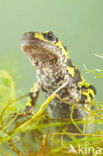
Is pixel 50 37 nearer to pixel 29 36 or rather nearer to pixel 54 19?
pixel 29 36

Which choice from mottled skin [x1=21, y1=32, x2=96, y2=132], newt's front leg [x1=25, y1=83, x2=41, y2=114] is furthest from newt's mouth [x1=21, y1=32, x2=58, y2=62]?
newt's front leg [x1=25, y1=83, x2=41, y2=114]

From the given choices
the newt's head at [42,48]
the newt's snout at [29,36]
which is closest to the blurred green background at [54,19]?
the newt's head at [42,48]

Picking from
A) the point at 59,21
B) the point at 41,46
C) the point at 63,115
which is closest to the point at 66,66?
the point at 41,46

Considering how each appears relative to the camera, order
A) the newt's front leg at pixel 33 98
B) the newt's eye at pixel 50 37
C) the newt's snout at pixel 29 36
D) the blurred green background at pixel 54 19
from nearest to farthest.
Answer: the newt's snout at pixel 29 36
the newt's eye at pixel 50 37
the newt's front leg at pixel 33 98
the blurred green background at pixel 54 19

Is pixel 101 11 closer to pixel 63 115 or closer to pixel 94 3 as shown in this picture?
pixel 94 3

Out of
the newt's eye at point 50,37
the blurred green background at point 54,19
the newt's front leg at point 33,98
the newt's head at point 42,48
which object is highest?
the blurred green background at point 54,19

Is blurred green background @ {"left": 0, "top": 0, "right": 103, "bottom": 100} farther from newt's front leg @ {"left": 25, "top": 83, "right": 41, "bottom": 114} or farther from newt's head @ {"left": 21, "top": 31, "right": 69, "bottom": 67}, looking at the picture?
newt's head @ {"left": 21, "top": 31, "right": 69, "bottom": 67}

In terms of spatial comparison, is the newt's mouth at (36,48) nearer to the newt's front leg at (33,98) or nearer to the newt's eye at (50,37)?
the newt's eye at (50,37)
